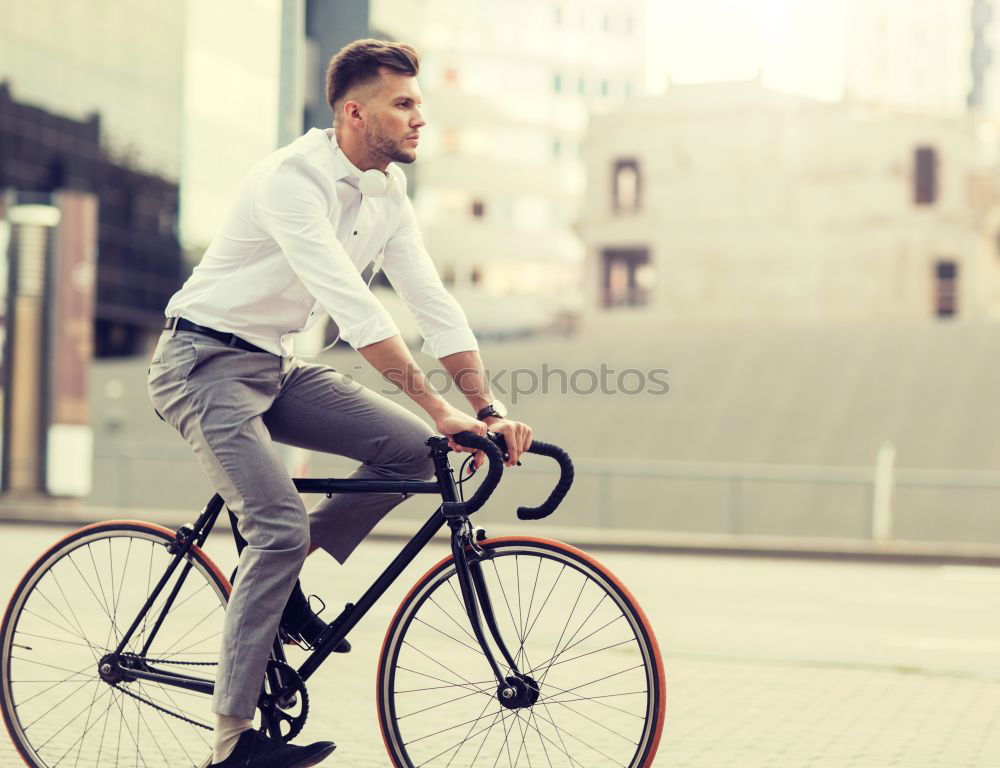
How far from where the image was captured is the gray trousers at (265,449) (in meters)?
3.57

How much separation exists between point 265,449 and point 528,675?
862 mm

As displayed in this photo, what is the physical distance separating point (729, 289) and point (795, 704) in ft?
147

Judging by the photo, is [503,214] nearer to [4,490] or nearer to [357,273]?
[4,490]

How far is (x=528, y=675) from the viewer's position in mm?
3535

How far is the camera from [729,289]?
50.1m

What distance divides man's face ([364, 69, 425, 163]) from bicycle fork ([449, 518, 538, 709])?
0.95m

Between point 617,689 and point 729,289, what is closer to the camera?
point 617,689

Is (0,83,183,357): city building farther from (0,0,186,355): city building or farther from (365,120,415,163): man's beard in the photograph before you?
(365,120,415,163): man's beard

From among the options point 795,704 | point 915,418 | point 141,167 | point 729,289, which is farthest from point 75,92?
point 795,704

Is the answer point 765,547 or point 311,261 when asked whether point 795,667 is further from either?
point 765,547

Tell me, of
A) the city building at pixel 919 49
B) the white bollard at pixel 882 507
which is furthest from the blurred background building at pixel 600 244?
the city building at pixel 919 49

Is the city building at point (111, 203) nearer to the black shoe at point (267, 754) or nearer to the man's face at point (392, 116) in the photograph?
the man's face at point (392, 116)

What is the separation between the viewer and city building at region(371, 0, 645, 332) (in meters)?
78.4

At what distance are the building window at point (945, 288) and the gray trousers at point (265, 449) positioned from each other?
45552 millimetres
